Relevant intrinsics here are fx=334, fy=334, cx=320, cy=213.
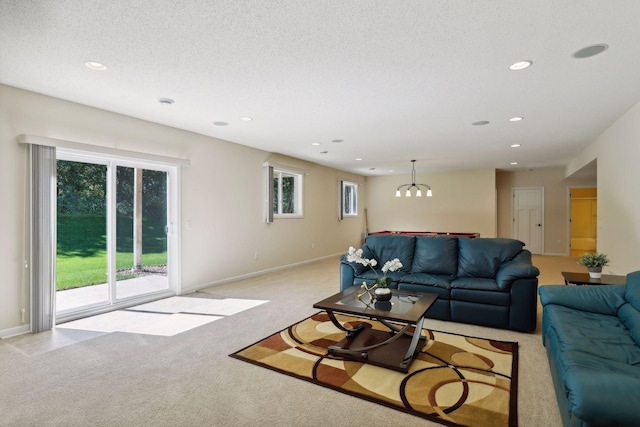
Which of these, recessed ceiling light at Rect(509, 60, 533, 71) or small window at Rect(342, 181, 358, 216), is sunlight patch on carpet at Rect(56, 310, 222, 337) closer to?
recessed ceiling light at Rect(509, 60, 533, 71)

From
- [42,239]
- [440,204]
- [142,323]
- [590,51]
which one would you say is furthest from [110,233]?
[440,204]

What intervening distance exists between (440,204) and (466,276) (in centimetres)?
676

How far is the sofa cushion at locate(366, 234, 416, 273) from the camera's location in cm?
471

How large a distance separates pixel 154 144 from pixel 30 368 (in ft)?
10.1

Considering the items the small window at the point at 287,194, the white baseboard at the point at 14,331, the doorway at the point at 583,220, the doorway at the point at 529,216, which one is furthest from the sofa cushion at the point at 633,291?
the doorway at the point at 583,220

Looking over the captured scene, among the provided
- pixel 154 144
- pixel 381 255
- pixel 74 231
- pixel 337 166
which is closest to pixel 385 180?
pixel 337 166

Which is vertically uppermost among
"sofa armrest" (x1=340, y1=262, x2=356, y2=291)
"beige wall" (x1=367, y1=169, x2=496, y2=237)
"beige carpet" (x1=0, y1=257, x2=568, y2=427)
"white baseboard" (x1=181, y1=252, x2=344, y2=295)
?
"beige wall" (x1=367, y1=169, x2=496, y2=237)

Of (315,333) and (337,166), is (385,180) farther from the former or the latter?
(315,333)

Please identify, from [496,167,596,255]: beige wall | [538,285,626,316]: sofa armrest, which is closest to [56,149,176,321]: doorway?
[538,285,626,316]: sofa armrest

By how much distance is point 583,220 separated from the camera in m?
11.3

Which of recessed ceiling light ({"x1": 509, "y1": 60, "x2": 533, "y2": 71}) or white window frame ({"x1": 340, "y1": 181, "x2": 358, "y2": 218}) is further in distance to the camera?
→ white window frame ({"x1": 340, "y1": 181, "x2": 358, "y2": 218})

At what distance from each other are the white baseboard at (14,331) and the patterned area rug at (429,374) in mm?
2457

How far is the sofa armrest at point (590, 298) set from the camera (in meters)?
2.75

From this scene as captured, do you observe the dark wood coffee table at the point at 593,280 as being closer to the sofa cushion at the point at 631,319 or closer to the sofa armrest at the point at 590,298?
the sofa armrest at the point at 590,298
